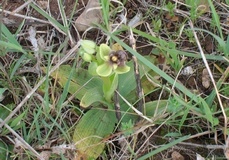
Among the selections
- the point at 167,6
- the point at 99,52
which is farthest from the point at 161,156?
the point at 167,6

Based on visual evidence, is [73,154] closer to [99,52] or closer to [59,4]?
[99,52]

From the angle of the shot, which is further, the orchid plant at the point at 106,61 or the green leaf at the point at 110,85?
the green leaf at the point at 110,85

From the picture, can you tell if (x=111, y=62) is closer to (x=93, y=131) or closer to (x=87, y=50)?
(x=87, y=50)

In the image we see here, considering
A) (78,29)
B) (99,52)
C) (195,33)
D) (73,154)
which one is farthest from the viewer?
(78,29)

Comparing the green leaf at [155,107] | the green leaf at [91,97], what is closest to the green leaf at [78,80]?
the green leaf at [91,97]

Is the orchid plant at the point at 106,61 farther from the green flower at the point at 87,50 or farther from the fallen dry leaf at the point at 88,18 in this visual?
the fallen dry leaf at the point at 88,18

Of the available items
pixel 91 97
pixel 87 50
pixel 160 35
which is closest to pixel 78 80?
pixel 91 97

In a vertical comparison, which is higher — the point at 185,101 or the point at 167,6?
the point at 167,6

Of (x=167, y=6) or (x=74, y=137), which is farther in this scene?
(x=167, y=6)
